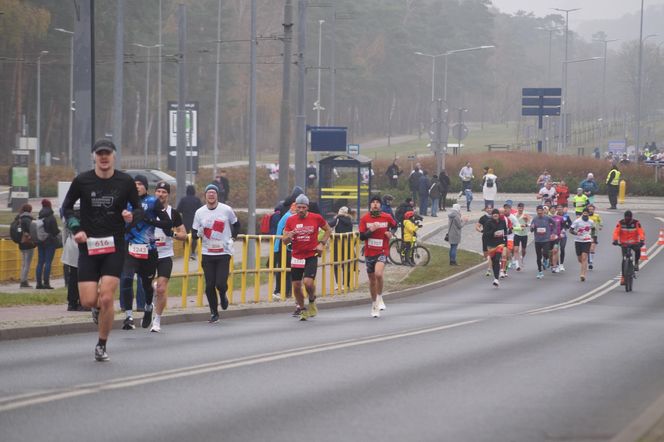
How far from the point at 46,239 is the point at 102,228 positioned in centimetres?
1713

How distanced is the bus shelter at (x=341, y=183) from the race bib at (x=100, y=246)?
3132 cm

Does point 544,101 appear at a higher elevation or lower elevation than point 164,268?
higher

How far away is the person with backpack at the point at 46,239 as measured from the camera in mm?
28297

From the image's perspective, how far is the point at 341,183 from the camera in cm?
4550

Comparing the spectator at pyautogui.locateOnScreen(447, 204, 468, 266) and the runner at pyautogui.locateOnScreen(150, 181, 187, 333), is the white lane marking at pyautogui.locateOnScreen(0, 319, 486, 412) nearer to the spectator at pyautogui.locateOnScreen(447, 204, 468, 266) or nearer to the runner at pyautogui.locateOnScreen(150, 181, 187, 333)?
the runner at pyautogui.locateOnScreen(150, 181, 187, 333)

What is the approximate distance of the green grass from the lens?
33.7 metres

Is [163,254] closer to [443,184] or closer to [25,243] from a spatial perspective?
[25,243]

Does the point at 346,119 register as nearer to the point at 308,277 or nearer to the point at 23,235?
the point at 23,235

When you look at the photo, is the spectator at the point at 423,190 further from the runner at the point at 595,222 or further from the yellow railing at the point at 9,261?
the yellow railing at the point at 9,261

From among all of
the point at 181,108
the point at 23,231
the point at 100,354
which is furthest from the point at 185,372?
the point at 181,108

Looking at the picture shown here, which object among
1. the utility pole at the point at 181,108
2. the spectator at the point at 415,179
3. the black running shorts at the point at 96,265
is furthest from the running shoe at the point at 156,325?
the spectator at the point at 415,179

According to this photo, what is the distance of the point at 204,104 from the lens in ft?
361

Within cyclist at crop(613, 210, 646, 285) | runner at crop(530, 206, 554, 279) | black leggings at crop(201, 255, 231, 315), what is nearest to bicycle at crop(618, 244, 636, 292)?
cyclist at crop(613, 210, 646, 285)

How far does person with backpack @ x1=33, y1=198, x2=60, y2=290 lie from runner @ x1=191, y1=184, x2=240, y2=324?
11.0 metres
